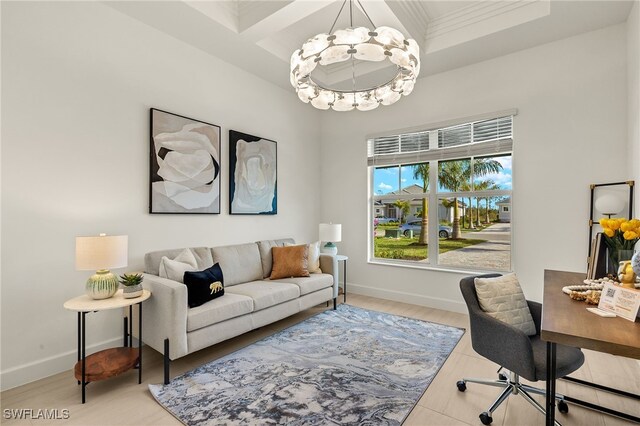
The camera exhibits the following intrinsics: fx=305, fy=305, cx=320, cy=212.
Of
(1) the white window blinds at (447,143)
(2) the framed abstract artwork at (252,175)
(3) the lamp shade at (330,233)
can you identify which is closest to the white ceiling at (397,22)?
(1) the white window blinds at (447,143)

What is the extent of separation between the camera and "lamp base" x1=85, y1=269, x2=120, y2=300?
226 cm

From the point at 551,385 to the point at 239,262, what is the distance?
292 cm

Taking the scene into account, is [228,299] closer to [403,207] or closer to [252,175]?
[252,175]

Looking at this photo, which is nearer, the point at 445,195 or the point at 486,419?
the point at 486,419

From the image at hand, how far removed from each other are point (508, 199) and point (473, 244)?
713 millimetres

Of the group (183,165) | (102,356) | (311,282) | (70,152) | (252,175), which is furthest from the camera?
(252,175)

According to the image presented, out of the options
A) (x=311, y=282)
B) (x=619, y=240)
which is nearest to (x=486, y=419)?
(x=619, y=240)

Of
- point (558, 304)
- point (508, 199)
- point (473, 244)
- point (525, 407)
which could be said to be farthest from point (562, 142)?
point (525, 407)

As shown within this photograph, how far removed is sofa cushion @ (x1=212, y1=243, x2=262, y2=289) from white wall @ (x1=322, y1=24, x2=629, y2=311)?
6.99 ft

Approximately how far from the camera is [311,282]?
362 cm

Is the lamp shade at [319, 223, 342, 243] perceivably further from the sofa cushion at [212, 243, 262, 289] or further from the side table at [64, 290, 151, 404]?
the side table at [64, 290, 151, 404]

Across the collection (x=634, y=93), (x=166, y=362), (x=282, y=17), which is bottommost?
(x=166, y=362)

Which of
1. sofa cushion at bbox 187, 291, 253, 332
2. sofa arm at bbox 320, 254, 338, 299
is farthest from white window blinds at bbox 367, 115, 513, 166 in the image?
sofa cushion at bbox 187, 291, 253, 332

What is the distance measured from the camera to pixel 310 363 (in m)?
2.60
